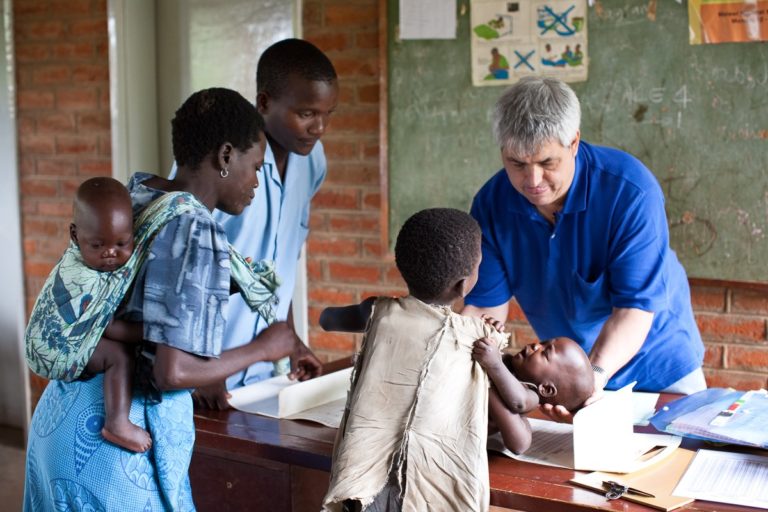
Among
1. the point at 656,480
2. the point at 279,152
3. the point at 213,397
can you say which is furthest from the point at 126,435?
the point at 279,152

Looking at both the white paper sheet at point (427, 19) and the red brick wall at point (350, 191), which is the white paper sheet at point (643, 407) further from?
the white paper sheet at point (427, 19)

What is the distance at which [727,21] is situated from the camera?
3.28m

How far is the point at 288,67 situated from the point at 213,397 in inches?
37.4

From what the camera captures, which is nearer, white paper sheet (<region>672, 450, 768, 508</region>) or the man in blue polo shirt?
white paper sheet (<region>672, 450, 768, 508</region>)

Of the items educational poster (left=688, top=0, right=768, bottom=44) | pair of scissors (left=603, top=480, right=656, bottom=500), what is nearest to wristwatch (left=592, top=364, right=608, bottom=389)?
pair of scissors (left=603, top=480, right=656, bottom=500)

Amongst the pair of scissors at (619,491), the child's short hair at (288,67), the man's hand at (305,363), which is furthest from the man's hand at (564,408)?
the child's short hair at (288,67)

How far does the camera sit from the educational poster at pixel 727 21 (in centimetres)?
322

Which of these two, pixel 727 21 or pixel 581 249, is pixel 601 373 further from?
pixel 727 21

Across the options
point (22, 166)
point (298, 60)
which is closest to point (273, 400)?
point (298, 60)

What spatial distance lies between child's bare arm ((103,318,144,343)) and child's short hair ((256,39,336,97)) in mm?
1002

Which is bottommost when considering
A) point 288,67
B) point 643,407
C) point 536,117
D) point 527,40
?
point 643,407

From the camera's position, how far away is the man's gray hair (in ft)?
7.28

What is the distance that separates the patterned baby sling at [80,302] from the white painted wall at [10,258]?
3.16 meters

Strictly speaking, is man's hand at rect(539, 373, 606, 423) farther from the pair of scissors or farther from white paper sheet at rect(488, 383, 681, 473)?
the pair of scissors
